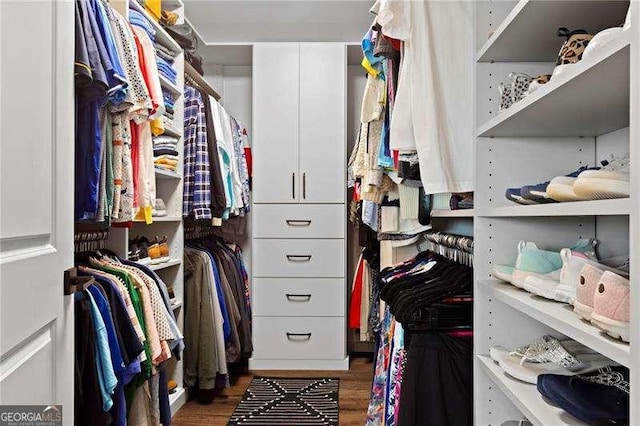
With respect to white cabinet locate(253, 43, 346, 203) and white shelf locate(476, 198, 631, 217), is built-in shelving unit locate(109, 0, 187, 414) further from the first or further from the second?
white shelf locate(476, 198, 631, 217)

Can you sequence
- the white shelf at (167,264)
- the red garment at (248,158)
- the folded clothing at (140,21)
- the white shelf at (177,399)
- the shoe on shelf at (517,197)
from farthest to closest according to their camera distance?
1. the red garment at (248,158)
2. the white shelf at (177,399)
3. the white shelf at (167,264)
4. the folded clothing at (140,21)
5. the shoe on shelf at (517,197)

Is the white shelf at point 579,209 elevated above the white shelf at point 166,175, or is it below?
below

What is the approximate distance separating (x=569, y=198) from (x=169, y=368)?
8.01 feet

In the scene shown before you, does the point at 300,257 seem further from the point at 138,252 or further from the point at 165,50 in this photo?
the point at 165,50

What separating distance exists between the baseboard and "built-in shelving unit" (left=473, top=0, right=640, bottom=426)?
2.25 m

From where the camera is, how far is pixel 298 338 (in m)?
3.60

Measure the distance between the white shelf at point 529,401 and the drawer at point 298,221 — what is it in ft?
7.60

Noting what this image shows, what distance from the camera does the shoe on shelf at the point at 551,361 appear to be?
1128 mm

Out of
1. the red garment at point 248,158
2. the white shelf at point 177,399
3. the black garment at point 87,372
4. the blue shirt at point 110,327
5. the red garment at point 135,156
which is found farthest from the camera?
the red garment at point 248,158

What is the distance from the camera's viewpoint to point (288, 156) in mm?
3639

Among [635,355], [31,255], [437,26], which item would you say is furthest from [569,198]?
[31,255]

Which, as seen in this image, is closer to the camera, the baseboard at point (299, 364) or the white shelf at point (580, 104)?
the white shelf at point (580, 104)

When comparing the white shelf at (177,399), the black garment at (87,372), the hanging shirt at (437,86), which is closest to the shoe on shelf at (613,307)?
the hanging shirt at (437,86)

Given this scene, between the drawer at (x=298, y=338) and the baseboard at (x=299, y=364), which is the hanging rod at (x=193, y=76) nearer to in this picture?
the drawer at (x=298, y=338)
